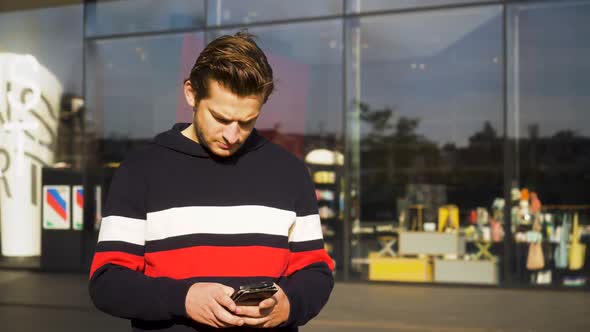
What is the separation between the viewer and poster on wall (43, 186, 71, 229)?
495 inches

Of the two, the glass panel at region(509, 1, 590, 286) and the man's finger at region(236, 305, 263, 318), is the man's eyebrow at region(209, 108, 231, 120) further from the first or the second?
the glass panel at region(509, 1, 590, 286)

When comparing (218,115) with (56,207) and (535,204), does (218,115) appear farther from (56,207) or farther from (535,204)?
(56,207)

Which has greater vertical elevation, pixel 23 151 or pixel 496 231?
pixel 23 151

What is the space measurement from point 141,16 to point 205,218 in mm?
11500

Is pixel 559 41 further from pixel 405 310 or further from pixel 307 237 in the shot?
pixel 307 237

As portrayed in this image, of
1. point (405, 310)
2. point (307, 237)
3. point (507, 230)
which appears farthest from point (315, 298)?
point (507, 230)

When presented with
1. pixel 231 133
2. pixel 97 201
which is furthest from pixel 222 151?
pixel 97 201

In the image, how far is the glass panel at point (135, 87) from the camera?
41.9 ft

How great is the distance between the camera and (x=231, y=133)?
1895 millimetres

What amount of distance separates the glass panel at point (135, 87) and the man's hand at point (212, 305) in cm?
1091

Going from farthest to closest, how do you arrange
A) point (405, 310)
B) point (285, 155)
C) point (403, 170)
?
point (403, 170)
point (405, 310)
point (285, 155)

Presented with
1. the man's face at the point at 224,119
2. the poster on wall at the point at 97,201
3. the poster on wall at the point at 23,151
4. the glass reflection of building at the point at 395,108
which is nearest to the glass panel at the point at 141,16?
the glass reflection of building at the point at 395,108

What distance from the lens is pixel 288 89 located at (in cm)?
1237

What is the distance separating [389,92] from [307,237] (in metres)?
10.2
